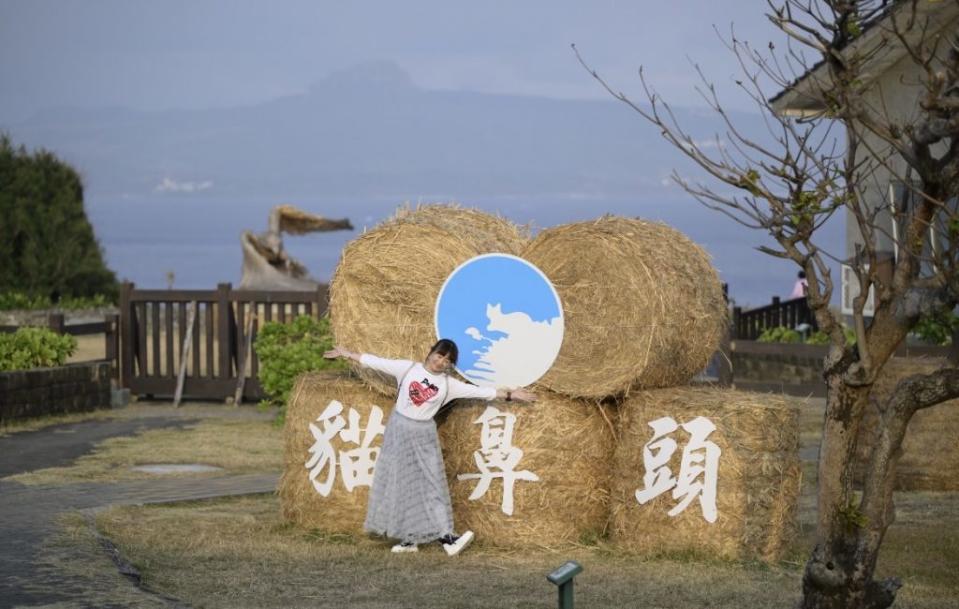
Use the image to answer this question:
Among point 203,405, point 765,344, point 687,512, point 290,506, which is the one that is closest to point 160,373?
point 203,405

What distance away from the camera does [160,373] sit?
20.6m

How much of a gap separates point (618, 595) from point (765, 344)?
30.4 ft

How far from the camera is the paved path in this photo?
8.54 meters

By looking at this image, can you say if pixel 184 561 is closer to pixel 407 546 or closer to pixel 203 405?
pixel 407 546

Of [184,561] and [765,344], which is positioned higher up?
[765,344]

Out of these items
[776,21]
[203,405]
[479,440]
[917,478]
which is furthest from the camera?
[203,405]

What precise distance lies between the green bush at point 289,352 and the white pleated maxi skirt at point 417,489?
6493 mm

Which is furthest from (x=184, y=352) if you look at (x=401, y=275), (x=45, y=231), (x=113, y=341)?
(x=45, y=231)

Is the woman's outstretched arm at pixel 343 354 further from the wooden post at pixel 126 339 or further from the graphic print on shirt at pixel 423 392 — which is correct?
the wooden post at pixel 126 339

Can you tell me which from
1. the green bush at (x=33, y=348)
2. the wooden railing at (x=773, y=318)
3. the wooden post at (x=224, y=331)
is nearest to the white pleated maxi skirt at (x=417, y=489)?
the green bush at (x=33, y=348)

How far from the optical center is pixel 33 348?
17.7 m

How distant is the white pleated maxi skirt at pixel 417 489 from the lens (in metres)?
10.1

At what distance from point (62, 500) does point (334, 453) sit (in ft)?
8.50

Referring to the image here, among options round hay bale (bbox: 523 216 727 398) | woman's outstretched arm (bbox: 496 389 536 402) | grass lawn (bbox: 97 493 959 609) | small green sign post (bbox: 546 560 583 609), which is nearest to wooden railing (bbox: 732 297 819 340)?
grass lawn (bbox: 97 493 959 609)
